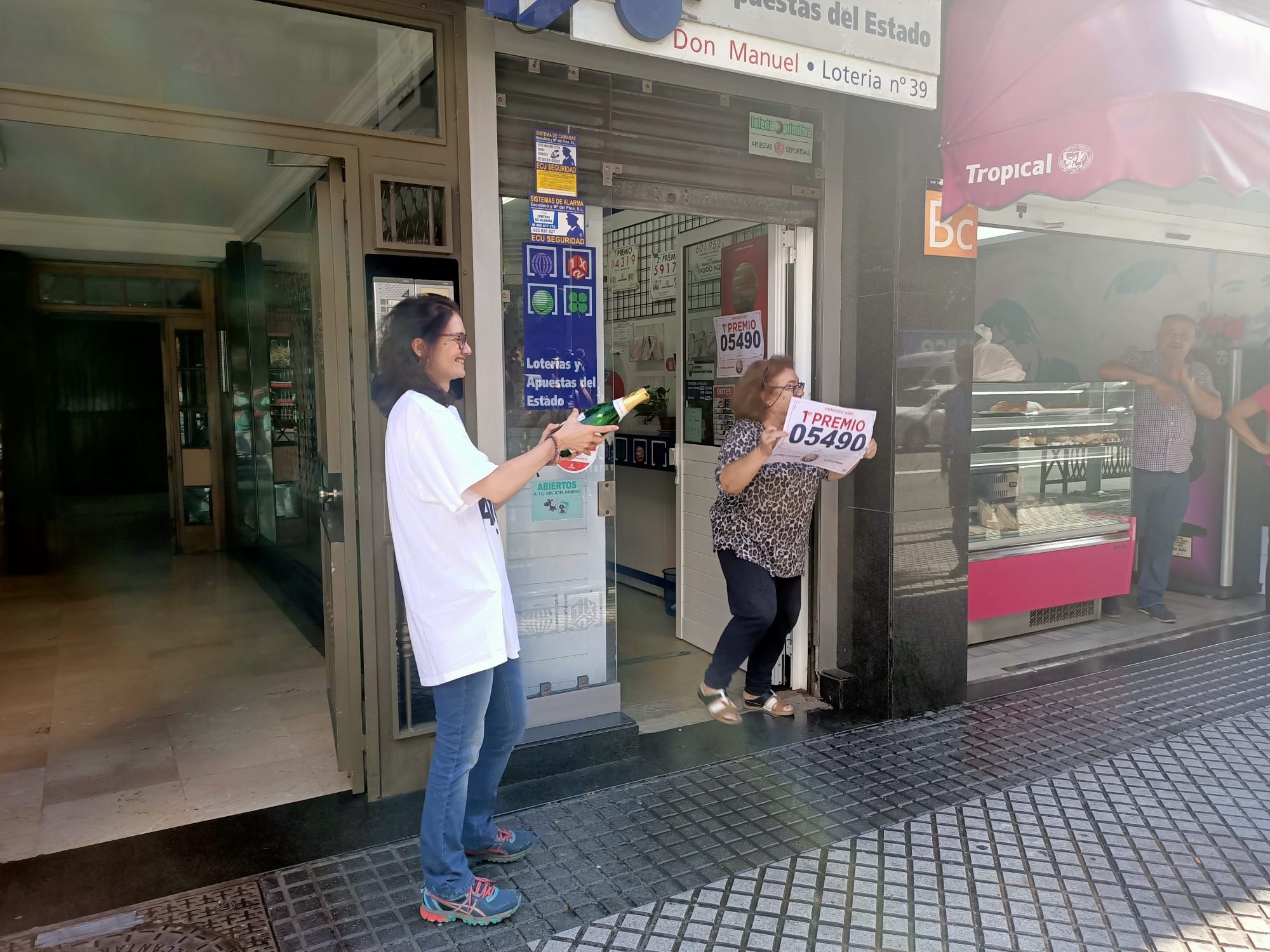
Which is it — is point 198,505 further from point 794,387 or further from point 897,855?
point 897,855

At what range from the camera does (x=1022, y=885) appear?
2895 millimetres

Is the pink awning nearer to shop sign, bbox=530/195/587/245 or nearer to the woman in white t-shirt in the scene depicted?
shop sign, bbox=530/195/587/245

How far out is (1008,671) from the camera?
500 cm

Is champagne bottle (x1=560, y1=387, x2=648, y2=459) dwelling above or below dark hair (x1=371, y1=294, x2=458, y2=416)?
below

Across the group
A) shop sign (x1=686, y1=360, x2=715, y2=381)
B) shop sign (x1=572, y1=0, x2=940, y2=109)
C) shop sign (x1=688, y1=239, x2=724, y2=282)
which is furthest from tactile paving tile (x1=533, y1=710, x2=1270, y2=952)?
shop sign (x1=688, y1=239, x2=724, y2=282)

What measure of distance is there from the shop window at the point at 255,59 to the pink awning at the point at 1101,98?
7.74 feet

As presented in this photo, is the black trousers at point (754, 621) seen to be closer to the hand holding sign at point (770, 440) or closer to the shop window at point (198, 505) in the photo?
the hand holding sign at point (770, 440)

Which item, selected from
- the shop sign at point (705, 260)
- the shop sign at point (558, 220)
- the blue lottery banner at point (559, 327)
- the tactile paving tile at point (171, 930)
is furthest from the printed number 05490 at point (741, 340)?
the tactile paving tile at point (171, 930)

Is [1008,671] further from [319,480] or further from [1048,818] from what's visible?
[319,480]

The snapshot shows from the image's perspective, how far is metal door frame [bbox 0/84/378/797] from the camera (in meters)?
3.12

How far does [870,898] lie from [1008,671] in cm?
255

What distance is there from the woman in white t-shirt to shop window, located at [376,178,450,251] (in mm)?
808

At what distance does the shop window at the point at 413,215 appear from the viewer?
131 inches

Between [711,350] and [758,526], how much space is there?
1.47m
